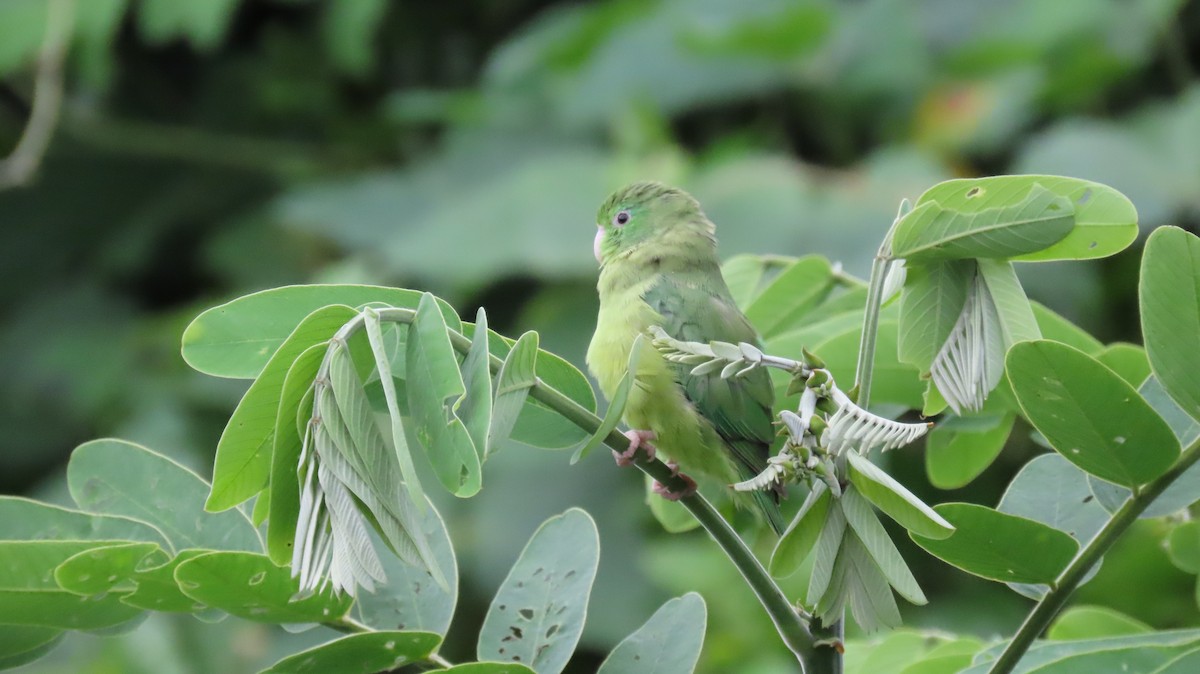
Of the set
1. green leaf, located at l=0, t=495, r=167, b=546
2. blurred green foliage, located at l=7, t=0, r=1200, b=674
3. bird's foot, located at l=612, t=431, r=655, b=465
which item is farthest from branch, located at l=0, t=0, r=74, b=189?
green leaf, located at l=0, t=495, r=167, b=546

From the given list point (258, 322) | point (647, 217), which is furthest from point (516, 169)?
point (258, 322)

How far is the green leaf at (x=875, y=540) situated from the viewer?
3.05 feet

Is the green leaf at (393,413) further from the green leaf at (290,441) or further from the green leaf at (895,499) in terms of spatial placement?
the green leaf at (895,499)

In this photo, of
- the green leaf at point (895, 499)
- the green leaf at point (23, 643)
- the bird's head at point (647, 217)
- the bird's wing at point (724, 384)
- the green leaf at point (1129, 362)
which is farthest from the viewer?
the bird's head at point (647, 217)

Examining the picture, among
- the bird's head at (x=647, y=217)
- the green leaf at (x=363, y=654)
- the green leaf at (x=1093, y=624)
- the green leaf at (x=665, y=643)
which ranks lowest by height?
the green leaf at (x=1093, y=624)

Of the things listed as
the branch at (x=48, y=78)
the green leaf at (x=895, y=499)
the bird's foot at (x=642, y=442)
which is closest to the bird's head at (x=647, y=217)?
the bird's foot at (x=642, y=442)

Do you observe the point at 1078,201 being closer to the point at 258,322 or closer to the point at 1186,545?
the point at 1186,545

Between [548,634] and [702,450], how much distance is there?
590 millimetres

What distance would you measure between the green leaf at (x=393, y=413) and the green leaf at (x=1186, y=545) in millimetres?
804

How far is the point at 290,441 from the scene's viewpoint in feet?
3.31

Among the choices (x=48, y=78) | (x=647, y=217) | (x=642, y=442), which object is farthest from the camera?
(x=48, y=78)

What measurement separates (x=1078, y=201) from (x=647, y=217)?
3.63ft

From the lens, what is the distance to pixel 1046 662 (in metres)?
1.15

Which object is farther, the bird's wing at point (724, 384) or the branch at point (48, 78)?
the branch at point (48, 78)
